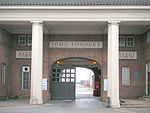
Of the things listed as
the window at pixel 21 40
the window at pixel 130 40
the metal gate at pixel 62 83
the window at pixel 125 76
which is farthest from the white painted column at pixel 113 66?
the window at pixel 21 40

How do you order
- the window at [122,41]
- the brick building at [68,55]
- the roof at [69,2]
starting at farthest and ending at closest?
the window at [122,41], the brick building at [68,55], the roof at [69,2]

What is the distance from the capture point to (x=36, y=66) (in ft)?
63.7

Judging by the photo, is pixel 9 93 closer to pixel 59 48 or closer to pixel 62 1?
pixel 59 48

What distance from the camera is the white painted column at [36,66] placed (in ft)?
63.2

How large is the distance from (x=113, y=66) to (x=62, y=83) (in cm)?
678

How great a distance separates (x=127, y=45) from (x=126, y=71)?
2383 mm

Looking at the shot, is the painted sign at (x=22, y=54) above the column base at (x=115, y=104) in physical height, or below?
above

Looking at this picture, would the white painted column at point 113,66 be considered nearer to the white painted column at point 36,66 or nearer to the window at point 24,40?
the white painted column at point 36,66

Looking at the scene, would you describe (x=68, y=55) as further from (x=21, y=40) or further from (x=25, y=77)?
(x=21, y=40)

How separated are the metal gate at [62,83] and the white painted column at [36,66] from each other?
15.4ft

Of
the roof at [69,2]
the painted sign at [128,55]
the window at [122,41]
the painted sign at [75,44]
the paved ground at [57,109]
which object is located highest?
→ the roof at [69,2]

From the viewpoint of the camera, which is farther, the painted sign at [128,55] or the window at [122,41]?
the window at [122,41]

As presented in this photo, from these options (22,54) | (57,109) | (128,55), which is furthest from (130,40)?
(57,109)

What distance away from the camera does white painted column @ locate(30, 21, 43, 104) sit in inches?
758
